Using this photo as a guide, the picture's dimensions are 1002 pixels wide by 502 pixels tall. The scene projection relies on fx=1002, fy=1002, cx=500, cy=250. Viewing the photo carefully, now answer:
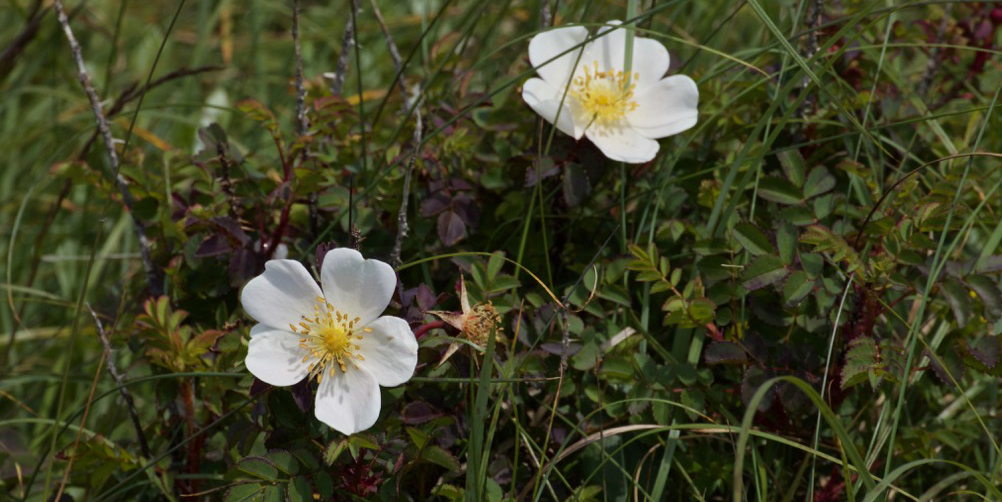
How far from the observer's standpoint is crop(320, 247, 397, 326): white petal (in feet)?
4.14

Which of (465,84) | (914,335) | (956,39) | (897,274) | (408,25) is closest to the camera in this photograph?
(914,335)

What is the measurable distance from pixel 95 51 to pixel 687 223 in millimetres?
2407

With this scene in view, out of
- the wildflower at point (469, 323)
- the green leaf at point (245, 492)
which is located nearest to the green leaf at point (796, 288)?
the wildflower at point (469, 323)

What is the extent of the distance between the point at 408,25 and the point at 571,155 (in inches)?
69.3

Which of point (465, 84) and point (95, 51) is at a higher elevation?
point (465, 84)

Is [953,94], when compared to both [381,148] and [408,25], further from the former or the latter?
[408,25]

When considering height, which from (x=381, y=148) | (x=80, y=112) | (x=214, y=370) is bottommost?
(x=80, y=112)

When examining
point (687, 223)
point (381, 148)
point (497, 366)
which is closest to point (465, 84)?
point (381, 148)

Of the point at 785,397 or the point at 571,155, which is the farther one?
the point at 571,155

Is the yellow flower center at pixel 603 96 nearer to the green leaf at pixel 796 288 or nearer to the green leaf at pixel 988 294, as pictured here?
the green leaf at pixel 796 288

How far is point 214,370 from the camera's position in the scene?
150 centimetres

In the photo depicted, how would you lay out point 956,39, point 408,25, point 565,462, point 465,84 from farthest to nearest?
point 408,25
point 956,39
point 465,84
point 565,462

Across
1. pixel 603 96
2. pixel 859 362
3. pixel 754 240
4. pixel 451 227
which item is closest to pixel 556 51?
pixel 603 96

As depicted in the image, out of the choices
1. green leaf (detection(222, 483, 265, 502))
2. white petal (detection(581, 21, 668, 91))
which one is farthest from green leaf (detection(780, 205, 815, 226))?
green leaf (detection(222, 483, 265, 502))
